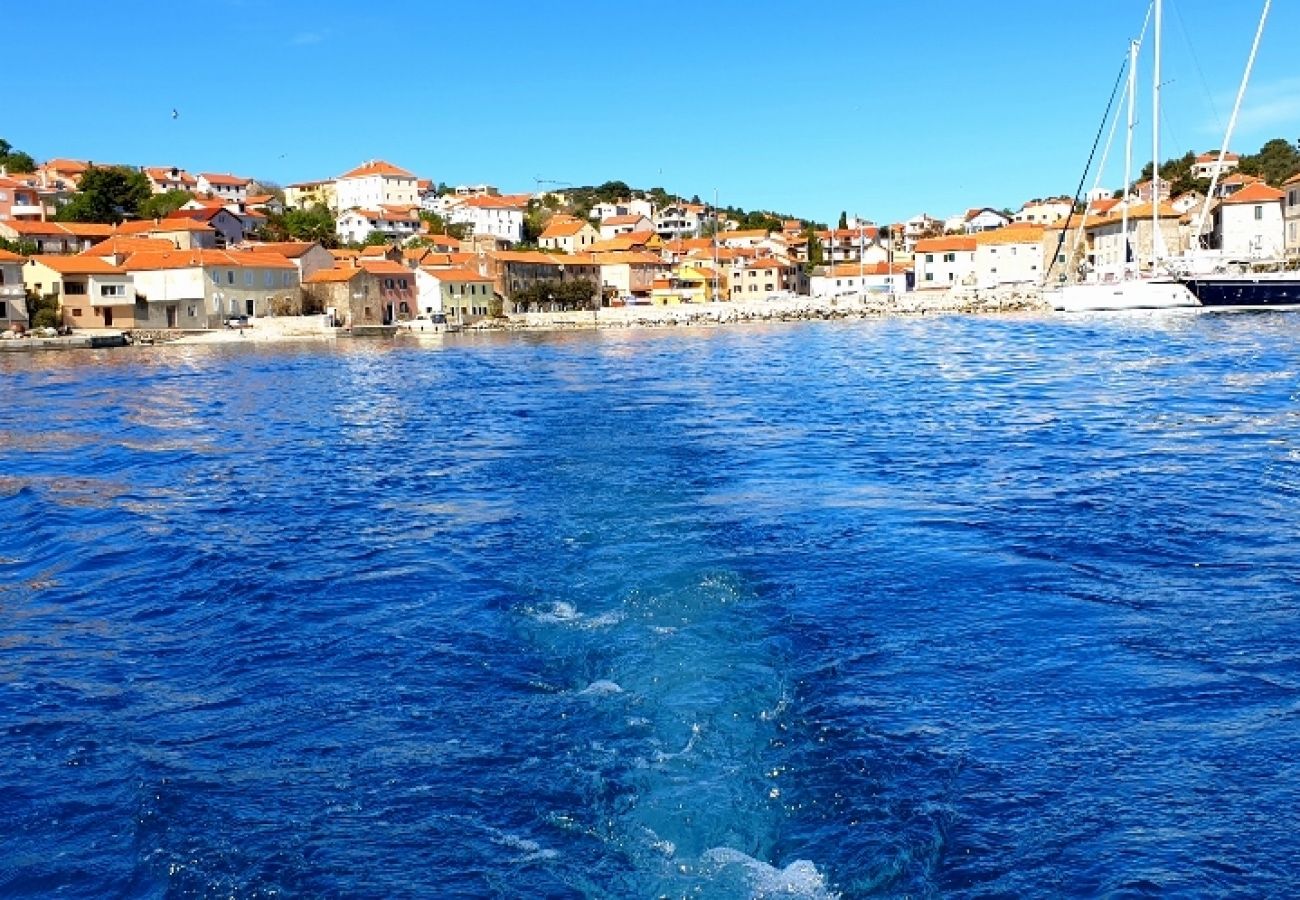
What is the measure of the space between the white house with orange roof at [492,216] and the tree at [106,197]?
31.7m

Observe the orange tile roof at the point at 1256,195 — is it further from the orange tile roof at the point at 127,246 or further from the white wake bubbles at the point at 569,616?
the white wake bubbles at the point at 569,616

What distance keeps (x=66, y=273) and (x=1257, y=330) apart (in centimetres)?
5949

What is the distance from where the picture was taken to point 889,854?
410 centimetres

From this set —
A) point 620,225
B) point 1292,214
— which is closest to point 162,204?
point 620,225

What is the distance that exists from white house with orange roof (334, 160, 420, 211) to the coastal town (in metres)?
0.24

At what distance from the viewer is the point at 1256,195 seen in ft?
218

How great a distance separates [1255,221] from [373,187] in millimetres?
89076

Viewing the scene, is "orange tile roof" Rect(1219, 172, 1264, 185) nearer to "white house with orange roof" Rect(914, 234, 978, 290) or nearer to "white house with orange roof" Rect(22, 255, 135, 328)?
"white house with orange roof" Rect(914, 234, 978, 290)

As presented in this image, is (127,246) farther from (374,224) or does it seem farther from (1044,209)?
(1044,209)

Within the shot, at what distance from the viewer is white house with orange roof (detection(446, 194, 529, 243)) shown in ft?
364

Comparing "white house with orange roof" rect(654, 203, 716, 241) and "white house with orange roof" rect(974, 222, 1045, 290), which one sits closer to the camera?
"white house with orange roof" rect(974, 222, 1045, 290)

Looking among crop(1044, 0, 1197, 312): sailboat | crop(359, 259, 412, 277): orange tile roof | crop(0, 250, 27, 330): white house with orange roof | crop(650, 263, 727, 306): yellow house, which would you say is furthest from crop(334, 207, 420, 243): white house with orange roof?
crop(1044, 0, 1197, 312): sailboat

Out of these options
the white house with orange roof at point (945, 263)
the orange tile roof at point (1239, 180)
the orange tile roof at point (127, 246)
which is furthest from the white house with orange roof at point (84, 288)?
the orange tile roof at point (1239, 180)

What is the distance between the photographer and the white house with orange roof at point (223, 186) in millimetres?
113062
